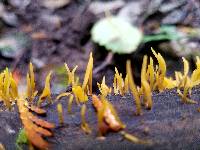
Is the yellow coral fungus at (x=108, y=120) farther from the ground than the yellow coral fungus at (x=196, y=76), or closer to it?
closer to it

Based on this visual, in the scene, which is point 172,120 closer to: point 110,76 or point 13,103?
point 13,103

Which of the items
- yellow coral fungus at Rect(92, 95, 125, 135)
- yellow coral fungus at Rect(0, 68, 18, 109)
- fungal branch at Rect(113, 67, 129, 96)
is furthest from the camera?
fungal branch at Rect(113, 67, 129, 96)

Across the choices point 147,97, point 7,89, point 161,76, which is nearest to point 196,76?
point 161,76

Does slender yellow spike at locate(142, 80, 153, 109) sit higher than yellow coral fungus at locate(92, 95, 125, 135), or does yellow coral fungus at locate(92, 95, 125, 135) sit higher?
slender yellow spike at locate(142, 80, 153, 109)

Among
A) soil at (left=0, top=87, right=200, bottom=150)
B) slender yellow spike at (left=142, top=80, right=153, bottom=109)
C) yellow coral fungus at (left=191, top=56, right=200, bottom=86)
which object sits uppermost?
yellow coral fungus at (left=191, top=56, right=200, bottom=86)

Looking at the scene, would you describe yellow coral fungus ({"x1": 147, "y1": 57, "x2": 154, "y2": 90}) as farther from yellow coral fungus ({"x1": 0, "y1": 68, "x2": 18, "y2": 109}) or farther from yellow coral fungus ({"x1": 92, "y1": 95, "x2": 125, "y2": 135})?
yellow coral fungus ({"x1": 0, "y1": 68, "x2": 18, "y2": 109})

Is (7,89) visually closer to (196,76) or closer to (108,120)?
(108,120)

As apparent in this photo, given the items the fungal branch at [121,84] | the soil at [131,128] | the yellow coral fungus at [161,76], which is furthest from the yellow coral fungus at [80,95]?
the yellow coral fungus at [161,76]

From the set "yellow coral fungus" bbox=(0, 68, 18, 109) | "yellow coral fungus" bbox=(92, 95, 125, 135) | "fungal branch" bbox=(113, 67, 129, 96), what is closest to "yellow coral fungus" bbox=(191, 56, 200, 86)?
"fungal branch" bbox=(113, 67, 129, 96)

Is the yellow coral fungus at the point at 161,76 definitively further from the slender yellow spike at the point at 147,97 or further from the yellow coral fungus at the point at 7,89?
the yellow coral fungus at the point at 7,89

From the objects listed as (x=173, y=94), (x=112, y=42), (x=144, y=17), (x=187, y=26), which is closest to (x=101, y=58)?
(x=112, y=42)
